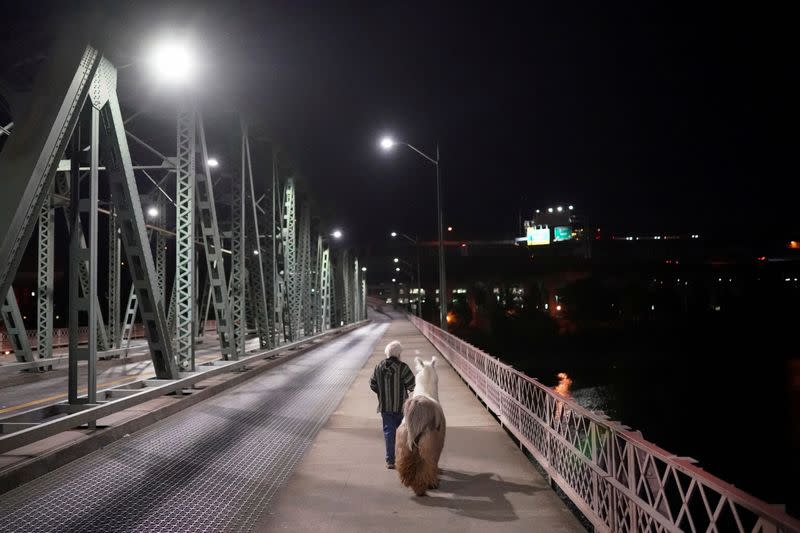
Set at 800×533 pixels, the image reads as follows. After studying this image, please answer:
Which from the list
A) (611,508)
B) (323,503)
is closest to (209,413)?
(323,503)

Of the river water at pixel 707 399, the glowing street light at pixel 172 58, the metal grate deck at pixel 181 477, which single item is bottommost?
the river water at pixel 707 399

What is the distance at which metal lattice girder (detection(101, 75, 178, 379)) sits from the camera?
10273mm

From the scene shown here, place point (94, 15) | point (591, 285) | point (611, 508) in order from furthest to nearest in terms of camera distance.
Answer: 1. point (591, 285)
2. point (94, 15)
3. point (611, 508)

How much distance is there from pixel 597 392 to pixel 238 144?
25802 millimetres

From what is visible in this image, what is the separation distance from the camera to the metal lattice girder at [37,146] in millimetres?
7453

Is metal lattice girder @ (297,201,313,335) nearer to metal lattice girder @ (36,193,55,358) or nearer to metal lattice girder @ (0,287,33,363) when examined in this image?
metal lattice girder @ (36,193,55,358)

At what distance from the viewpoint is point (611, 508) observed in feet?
15.4

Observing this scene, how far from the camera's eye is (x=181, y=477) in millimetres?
7371

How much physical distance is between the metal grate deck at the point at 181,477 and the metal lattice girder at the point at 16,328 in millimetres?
7856

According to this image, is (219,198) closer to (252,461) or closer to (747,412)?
(252,461)

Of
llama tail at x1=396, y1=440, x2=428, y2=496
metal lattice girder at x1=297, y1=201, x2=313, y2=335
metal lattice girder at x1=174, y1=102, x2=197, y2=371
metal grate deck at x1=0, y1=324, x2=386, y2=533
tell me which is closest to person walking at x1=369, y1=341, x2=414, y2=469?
llama tail at x1=396, y1=440, x2=428, y2=496

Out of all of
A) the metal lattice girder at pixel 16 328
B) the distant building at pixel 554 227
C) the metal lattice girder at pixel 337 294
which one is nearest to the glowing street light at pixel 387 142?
the metal lattice girder at pixel 16 328

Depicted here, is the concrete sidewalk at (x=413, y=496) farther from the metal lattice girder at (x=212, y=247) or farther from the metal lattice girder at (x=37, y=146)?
the metal lattice girder at (x=212, y=247)

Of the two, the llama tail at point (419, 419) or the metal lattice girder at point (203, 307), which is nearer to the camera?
the llama tail at point (419, 419)
